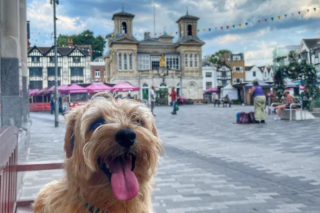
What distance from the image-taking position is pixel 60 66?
69.8m

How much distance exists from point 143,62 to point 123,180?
6275cm

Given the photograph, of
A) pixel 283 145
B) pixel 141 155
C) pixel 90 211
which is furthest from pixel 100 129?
pixel 283 145

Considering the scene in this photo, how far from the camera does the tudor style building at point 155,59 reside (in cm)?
6119

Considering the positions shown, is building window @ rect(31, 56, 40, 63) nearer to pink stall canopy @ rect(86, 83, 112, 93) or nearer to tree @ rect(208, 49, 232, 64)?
pink stall canopy @ rect(86, 83, 112, 93)

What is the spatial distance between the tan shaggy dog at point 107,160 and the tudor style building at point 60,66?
68933mm

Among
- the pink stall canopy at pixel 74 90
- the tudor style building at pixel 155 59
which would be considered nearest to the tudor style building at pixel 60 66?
the tudor style building at pixel 155 59

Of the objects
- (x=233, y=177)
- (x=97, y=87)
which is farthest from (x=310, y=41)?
(x=233, y=177)

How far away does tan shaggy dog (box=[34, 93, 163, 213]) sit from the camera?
7.08 ft

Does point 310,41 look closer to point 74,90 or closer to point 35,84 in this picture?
point 74,90

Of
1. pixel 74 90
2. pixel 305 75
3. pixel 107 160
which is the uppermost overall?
pixel 305 75

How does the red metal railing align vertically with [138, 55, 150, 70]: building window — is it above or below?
below

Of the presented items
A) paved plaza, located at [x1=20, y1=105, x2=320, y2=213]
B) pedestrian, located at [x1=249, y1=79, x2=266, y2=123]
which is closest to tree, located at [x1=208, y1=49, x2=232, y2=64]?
pedestrian, located at [x1=249, y1=79, x2=266, y2=123]

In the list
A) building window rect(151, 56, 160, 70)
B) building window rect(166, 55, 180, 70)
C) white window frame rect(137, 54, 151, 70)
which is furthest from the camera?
building window rect(166, 55, 180, 70)

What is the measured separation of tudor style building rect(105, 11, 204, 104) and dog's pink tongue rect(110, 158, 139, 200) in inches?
2192
